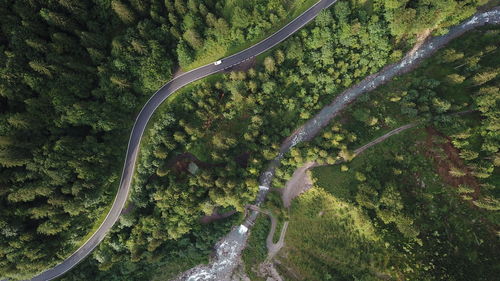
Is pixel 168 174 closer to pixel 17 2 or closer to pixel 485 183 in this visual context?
pixel 17 2

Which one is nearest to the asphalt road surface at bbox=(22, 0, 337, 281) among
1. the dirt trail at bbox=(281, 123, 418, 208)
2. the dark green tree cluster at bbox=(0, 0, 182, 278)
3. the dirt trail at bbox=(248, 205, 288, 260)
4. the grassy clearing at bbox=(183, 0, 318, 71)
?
the grassy clearing at bbox=(183, 0, 318, 71)

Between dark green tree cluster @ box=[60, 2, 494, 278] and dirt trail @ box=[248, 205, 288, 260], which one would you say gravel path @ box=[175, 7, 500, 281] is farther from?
dirt trail @ box=[248, 205, 288, 260]

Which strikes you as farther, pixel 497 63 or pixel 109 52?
pixel 497 63

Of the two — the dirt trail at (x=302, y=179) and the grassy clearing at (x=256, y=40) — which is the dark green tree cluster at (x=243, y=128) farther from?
the grassy clearing at (x=256, y=40)

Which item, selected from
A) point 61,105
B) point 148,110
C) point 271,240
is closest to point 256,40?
point 148,110

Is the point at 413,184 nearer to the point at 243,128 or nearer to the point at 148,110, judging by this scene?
the point at 243,128

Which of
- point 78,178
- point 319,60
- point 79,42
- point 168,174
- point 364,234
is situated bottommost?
point 364,234

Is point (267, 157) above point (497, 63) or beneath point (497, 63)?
beneath

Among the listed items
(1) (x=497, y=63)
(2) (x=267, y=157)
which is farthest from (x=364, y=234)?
(1) (x=497, y=63)
